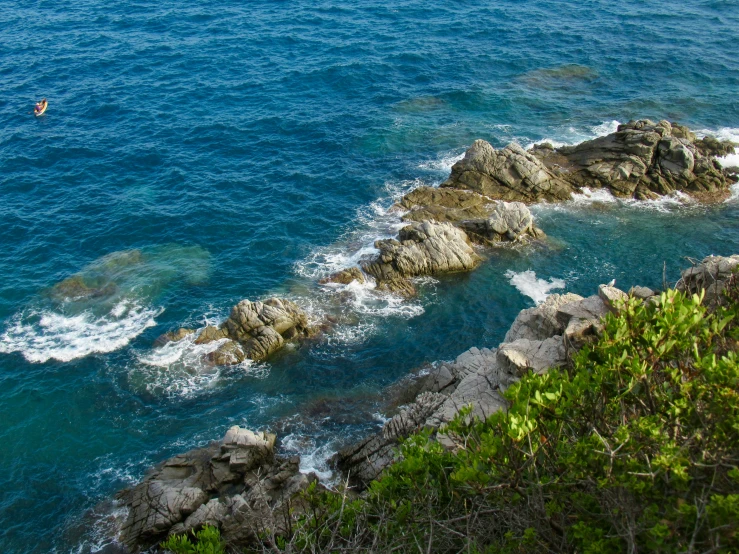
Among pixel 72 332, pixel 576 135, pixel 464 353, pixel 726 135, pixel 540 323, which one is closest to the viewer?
pixel 540 323

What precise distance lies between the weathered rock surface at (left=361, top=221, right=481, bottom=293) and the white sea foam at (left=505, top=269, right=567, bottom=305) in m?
3.46

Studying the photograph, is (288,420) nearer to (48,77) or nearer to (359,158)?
(359,158)

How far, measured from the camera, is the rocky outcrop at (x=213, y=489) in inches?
1135

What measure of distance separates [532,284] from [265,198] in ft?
83.3

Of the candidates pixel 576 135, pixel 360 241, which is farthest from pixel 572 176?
pixel 360 241

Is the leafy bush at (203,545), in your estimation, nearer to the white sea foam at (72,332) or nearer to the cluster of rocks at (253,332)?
the cluster of rocks at (253,332)

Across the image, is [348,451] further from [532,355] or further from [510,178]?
[510,178]

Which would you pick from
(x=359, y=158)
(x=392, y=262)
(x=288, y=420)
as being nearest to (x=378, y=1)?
(x=359, y=158)

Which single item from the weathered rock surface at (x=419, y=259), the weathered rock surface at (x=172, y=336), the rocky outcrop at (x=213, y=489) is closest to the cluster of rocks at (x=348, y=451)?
the rocky outcrop at (x=213, y=489)

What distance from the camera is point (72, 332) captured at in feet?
143

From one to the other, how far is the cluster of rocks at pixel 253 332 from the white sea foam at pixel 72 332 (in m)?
3.10

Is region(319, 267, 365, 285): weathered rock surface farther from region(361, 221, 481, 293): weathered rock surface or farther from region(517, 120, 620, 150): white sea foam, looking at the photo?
region(517, 120, 620, 150): white sea foam

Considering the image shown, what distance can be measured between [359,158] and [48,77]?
42.2 metres

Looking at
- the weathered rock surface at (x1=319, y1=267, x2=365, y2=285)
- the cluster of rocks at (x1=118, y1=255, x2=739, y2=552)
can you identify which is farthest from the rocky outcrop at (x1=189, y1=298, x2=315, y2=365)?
the cluster of rocks at (x1=118, y1=255, x2=739, y2=552)
